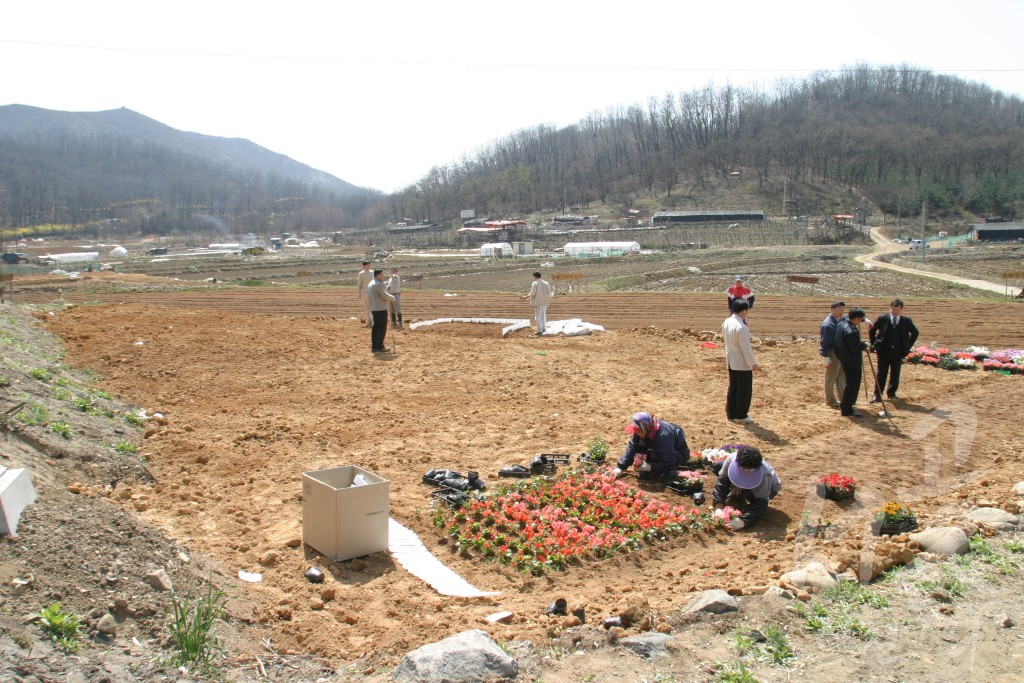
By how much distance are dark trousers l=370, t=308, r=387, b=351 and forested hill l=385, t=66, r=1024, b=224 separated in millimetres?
100440

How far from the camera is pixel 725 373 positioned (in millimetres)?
15180

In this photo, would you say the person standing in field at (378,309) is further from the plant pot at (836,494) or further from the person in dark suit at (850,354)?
the plant pot at (836,494)

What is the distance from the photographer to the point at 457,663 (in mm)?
4676

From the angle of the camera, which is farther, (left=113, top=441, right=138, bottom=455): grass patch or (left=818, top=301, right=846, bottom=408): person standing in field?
(left=818, top=301, right=846, bottom=408): person standing in field

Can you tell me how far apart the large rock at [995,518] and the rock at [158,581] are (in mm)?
6941

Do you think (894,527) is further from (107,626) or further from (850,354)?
(107,626)

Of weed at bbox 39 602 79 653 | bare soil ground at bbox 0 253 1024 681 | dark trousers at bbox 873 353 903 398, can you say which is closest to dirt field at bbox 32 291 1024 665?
bare soil ground at bbox 0 253 1024 681

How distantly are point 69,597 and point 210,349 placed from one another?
1202cm

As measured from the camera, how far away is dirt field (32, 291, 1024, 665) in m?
6.34

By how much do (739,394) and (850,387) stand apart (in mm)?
1779

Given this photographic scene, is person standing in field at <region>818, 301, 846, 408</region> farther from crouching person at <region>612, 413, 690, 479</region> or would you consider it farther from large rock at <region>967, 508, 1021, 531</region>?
large rock at <region>967, 508, 1021, 531</region>

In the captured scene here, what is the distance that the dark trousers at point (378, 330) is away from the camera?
17.2 metres

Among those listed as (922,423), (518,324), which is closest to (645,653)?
(922,423)

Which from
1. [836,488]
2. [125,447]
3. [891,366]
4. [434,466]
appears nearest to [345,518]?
[434,466]
